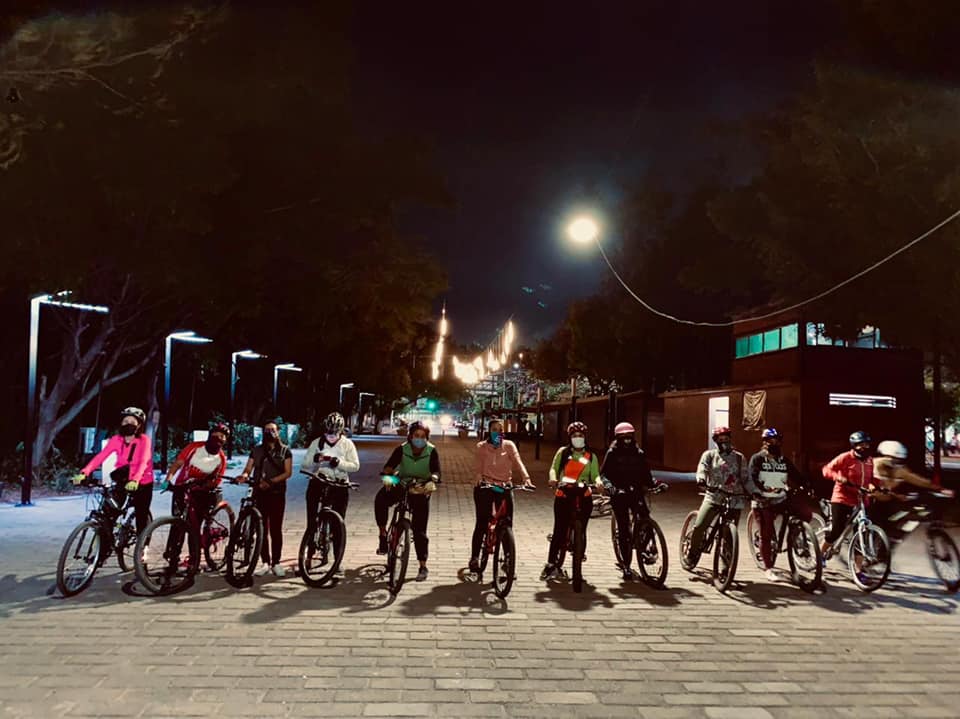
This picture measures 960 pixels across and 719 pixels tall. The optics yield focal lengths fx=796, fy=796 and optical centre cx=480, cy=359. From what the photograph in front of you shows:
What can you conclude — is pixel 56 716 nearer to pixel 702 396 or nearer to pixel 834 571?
pixel 834 571

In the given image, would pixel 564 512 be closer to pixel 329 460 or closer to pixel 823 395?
pixel 329 460

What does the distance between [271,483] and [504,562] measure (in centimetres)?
251

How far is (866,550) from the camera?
26.5 feet

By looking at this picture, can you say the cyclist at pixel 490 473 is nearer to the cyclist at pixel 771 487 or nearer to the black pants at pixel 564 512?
the black pants at pixel 564 512

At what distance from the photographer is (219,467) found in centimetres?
791

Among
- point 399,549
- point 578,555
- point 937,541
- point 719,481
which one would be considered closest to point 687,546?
point 719,481

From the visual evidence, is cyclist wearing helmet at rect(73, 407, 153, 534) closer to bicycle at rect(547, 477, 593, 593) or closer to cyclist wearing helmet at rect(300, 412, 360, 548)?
cyclist wearing helmet at rect(300, 412, 360, 548)

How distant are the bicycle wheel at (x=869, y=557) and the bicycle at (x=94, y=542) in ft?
A: 23.9

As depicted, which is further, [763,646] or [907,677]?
[763,646]

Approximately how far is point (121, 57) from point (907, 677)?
1067cm

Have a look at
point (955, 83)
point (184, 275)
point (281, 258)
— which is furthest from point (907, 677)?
point (281, 258)

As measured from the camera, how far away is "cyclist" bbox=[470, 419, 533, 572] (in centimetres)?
809

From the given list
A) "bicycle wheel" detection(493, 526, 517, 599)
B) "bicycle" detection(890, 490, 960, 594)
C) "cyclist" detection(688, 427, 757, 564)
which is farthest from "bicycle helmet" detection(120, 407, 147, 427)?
"bicycle" detection(890, 490, 960, 594)

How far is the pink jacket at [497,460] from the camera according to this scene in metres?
8.18
